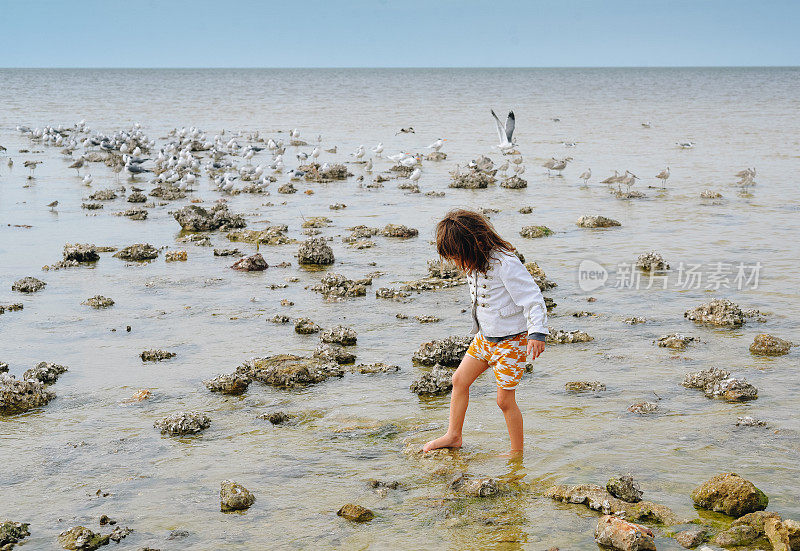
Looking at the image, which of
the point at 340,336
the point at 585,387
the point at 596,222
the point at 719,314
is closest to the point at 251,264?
the point at 340,336

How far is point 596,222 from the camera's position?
14.3 metres

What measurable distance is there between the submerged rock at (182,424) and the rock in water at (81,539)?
1.49m

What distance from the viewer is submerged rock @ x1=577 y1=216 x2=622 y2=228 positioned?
46.8 ft

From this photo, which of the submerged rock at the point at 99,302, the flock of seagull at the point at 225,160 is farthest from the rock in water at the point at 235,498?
the flock of seagull at the point at 225,160

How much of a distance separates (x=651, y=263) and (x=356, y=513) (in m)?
7.43

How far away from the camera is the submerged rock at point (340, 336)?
807 centimetres

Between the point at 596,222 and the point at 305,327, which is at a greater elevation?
the point at 596,222

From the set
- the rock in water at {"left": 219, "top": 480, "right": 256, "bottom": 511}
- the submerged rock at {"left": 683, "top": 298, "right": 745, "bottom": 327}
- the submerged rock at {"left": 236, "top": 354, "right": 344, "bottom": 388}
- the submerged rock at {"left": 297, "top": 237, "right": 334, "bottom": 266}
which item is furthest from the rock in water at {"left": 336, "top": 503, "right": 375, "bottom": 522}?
the submerged rock at {"left": 297, "top": 237, "right": 334, "bottom": 266}

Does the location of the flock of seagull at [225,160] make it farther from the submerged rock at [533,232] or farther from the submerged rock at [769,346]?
the submerged rock at [769,346]

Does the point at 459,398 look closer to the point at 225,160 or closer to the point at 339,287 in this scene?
the point at 339,287

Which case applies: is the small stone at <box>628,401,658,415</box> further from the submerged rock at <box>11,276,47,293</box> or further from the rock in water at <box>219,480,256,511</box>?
the submerged rock at <box>11,276,47,293</box>

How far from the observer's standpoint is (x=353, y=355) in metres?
7.67

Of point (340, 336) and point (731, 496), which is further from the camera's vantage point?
point (340, 336)

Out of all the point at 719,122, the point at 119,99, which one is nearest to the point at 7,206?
the point at 719,122
